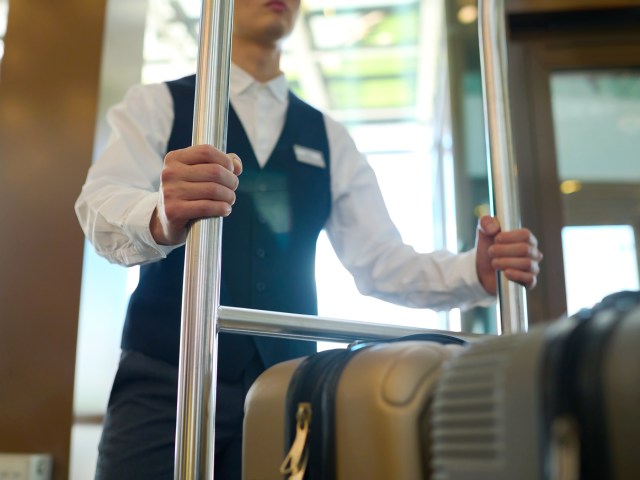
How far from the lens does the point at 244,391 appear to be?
3.19 feet

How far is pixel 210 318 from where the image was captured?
67 centimetres

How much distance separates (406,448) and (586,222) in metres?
1.68

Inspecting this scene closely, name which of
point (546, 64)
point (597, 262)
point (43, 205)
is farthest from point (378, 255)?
point (546, 64)

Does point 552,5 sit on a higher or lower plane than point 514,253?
higher

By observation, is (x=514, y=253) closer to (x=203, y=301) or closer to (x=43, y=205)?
(x=203, y=301)

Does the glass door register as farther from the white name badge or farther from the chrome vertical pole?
the chrome vertical pole

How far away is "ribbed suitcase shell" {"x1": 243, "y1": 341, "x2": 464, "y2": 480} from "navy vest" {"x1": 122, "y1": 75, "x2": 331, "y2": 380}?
1.38ft

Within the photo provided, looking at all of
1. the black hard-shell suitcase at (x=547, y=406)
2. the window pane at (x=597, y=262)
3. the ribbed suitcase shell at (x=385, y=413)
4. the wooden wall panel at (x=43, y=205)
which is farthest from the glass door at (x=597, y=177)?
the black hard-shell suitcase at (x=547, y=406)

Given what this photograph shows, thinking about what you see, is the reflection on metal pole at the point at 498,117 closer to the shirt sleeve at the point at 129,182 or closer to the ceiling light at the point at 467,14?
the shirt sleeve at the point at 129,182

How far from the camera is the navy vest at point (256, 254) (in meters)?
0.98

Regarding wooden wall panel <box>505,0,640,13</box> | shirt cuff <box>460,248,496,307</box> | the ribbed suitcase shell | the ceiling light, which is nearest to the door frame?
wooden wall panel <box>505,0,640,13</box>

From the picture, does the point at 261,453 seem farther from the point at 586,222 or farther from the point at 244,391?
the point at 586,222

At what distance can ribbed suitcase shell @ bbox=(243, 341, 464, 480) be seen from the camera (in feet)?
1.61

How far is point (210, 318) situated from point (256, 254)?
0.37m
